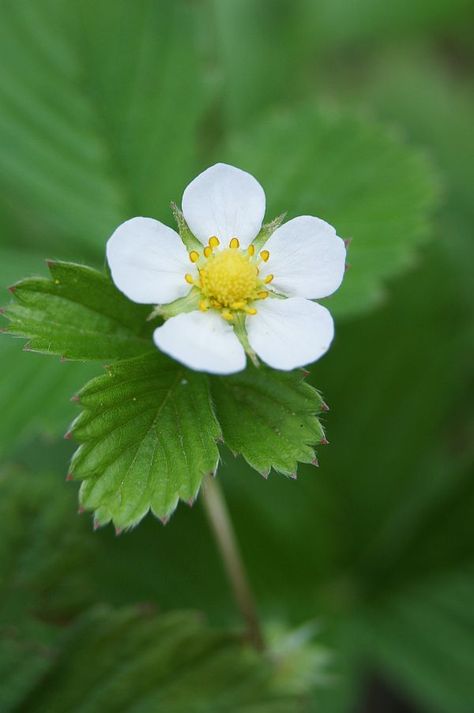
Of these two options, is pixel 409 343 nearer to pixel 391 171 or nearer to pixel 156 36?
pixel 391 171

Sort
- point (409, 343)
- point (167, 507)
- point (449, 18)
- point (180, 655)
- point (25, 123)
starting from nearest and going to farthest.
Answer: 1. point (167, 507)
2. point (180, 655)
3. point (25, 123)
4. point (409, 343)
5. point (449, 18)

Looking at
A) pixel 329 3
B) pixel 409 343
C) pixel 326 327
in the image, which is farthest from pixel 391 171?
pixel 329 3

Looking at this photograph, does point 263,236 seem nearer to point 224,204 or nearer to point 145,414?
point 224,204

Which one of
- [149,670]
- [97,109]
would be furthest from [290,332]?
[97,109]

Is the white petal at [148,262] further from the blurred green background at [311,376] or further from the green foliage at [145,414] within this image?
the blurred green background at [311,376]

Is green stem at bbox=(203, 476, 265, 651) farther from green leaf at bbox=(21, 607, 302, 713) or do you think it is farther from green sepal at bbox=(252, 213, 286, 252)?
green sepal at bbox=(252, 213, 286, 252)
